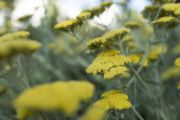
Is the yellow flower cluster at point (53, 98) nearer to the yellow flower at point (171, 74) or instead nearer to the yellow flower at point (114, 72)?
Result: the yellow flower at point (114, 72)

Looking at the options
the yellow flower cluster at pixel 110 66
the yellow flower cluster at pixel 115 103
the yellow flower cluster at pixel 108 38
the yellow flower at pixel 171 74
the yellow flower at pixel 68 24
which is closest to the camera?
the yellow flower cluster at pixel 115 103

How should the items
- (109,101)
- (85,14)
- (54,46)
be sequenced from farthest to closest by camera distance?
(54,46) → (85,14) → (109,101)

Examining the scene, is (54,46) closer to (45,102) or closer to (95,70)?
(95,70)

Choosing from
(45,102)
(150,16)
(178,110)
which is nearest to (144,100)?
(178,110)

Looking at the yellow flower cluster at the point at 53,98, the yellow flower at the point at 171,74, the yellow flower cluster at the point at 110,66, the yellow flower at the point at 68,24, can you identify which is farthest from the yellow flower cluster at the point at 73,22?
the yellow flower cluster at the point at 53,98

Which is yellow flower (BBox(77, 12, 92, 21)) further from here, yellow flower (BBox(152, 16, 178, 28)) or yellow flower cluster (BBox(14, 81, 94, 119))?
yellow flower cluster (BBox(14, 81, 94, 119))
